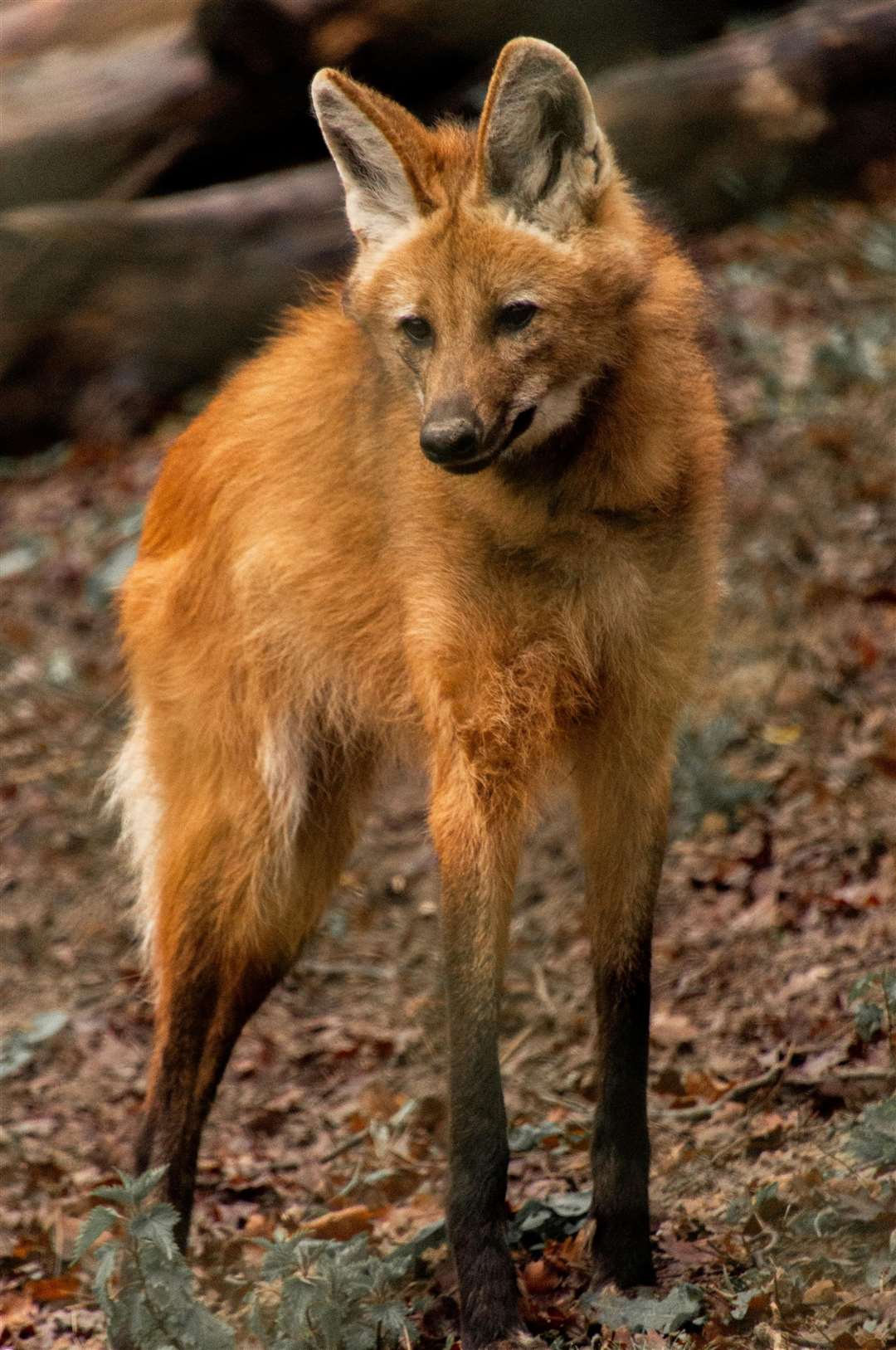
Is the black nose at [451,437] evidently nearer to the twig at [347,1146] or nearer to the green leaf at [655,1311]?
the green leaf at [655,1311]

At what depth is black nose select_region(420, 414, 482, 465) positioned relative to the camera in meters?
2.57

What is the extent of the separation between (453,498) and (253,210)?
492 cm

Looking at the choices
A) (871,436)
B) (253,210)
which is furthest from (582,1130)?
(253,210)

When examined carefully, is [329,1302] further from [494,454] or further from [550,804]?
A: [494,454]

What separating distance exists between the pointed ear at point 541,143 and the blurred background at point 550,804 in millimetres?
611

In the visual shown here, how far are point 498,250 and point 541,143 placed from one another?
0.72ft

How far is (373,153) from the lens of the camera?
9.41 ft

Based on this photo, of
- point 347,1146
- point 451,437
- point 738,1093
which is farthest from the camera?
point 347,1146

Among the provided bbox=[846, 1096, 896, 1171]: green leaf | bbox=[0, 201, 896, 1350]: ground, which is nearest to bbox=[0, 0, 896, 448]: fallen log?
bbox=[0, 201, 896, 1350]: ground

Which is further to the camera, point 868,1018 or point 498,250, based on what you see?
point 868,1018

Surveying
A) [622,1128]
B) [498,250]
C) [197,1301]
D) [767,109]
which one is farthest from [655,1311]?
[767,109]

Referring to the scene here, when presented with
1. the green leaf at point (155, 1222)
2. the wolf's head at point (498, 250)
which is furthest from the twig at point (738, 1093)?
the wolf's head at point (498, 250)

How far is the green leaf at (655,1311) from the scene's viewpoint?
280 cm

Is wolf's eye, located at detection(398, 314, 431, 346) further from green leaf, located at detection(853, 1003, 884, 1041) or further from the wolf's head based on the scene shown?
green leaf, located at detection(853, 1003, 884, 1041)
